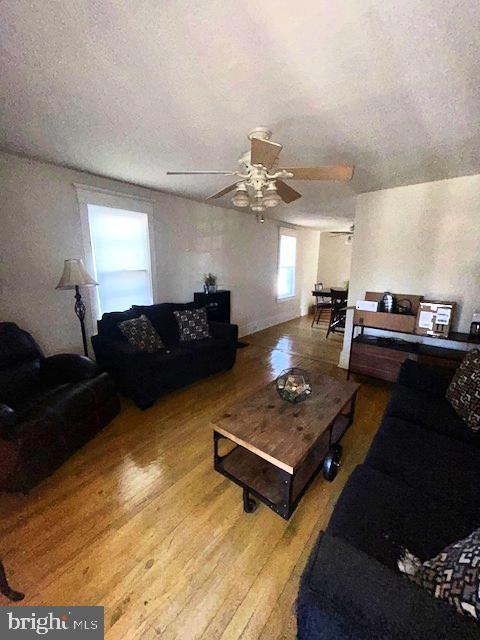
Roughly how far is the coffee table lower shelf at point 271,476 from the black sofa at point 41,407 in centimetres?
114

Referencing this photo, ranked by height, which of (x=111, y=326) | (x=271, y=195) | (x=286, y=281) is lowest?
(x=111, y=326)

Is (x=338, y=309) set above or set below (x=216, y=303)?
below

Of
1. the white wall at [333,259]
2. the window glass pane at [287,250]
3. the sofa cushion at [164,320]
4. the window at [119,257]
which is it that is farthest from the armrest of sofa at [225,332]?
the white wall at [333,259]

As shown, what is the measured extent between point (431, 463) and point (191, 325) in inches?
108

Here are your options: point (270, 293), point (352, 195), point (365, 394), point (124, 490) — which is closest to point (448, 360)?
point (365, 394)

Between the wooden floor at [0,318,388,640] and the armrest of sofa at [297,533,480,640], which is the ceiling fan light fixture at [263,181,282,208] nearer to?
the armrest of sofa at [297,533,480,640]

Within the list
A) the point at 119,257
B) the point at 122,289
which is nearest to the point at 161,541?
the point at 122,289

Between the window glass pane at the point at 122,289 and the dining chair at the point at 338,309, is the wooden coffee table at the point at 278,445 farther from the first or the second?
the dining chair at the point at 338,309

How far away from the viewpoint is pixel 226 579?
1256 mm

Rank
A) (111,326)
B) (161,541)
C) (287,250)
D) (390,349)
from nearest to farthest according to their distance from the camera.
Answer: (161,541)
(111,326)
(390,349)
(287,250)

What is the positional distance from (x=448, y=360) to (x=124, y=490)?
3170mm

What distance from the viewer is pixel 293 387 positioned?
6.41 ft

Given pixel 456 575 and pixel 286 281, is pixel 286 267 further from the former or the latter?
pixel 456 575

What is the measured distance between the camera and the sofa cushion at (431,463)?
3.93 feet
